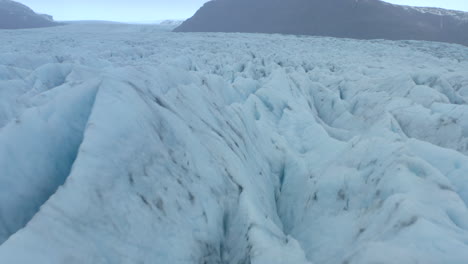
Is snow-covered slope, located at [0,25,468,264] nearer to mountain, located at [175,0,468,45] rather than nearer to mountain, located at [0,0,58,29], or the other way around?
mountain, located at [175,0,468,45]

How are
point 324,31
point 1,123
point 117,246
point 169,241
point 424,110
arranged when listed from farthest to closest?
point 324,31
point 424,110
point 1,123
point 169,241
point 117,246

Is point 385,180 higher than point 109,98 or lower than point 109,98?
lower

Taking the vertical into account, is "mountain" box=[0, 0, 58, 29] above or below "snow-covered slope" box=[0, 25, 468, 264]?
below

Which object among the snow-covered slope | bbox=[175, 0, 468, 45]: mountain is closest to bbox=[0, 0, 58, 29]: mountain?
bbox=[175, 0, 468, 45]: mountain

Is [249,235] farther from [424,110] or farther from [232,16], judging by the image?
[232,16]

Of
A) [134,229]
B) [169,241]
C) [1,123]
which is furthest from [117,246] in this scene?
[1,123]

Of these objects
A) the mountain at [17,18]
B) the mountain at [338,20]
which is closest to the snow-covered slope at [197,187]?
the mountain at [338,20]

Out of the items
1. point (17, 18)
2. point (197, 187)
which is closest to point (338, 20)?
point (197, 187)
